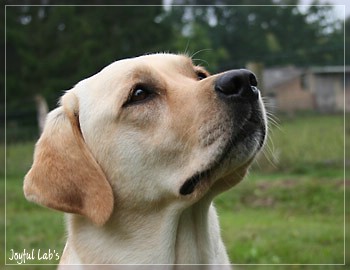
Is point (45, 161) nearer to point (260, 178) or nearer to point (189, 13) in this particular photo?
point (189, 13)

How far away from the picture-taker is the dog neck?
2.67 meters

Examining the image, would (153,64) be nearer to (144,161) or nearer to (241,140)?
(144,161)

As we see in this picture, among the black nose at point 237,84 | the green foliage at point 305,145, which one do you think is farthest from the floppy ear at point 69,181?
the green foliage at point 305,145

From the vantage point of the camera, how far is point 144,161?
2.66 m

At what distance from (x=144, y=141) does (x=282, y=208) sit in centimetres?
379

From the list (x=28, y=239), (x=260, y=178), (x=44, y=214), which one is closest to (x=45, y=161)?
(x=28, y=239)

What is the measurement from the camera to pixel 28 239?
551 centimetres

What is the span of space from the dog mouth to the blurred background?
1.47 metres

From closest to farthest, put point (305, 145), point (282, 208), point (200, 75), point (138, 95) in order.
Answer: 1. point (138, 95)
2. point (200, 75)
3. point (282, 208)
4. point (305, 145)

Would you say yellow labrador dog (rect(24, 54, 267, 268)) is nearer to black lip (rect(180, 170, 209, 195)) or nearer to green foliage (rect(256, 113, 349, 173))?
black lip (rect(180, 170, 209, 195))

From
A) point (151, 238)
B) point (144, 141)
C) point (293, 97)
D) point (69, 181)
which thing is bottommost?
point (293, 97)

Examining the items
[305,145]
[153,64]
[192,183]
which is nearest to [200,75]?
[153,64]

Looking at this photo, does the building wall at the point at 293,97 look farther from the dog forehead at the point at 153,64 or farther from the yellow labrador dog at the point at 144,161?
the yellow labrador dog at the point at 144,161

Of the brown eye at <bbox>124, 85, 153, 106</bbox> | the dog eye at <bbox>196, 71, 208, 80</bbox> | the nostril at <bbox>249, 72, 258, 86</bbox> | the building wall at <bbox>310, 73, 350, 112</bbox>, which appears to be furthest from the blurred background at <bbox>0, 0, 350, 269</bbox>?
the nostril at <bbox>249, 72, 258, 86</bbox>
